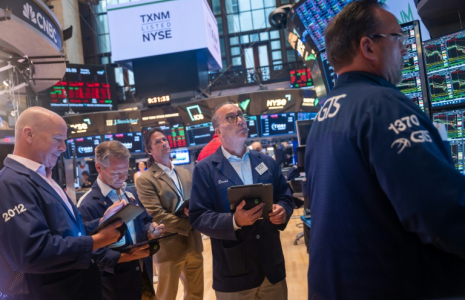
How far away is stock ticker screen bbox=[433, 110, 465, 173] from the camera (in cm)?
236

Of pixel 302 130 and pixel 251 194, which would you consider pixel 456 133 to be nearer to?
pixel 251 194

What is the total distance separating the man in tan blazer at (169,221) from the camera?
3.51m

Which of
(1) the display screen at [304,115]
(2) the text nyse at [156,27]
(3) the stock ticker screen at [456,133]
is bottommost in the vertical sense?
(3) the stock ticker screen at [456,133]

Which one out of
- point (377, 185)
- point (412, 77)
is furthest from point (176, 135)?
point (377, 185)

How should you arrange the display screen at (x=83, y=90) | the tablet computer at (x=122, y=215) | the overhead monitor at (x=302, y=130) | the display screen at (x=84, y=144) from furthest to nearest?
1. the display screen at (x=83, y=90)
2. the display screen at (x=84, y=144)
3. the overhead monitor at (x=302, y=130)
4. the tablet computer at (x=122, y=215)

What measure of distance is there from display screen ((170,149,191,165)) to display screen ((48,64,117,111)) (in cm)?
561

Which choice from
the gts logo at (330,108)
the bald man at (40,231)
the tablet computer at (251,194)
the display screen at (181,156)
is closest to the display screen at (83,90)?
the display screen at (181,156)

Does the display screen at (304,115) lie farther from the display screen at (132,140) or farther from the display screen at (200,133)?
the display screen at (132,140)

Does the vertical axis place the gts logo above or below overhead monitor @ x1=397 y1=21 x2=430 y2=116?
below

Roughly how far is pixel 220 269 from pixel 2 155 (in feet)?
5.99

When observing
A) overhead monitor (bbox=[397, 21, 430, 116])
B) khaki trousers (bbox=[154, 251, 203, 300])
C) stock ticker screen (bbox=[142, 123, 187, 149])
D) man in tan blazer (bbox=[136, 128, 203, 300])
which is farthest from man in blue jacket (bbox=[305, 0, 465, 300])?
stock ticker screen (bbox=[142, 123, 187, 149])

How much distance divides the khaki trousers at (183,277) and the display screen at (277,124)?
7927 mm

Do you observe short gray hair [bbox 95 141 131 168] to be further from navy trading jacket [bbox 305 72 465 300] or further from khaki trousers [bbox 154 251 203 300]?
navy trading jacket [bbox 305 72 465 300]

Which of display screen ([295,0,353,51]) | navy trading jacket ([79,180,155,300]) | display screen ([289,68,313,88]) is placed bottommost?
navy trading jacket ([79,180,155,300])
